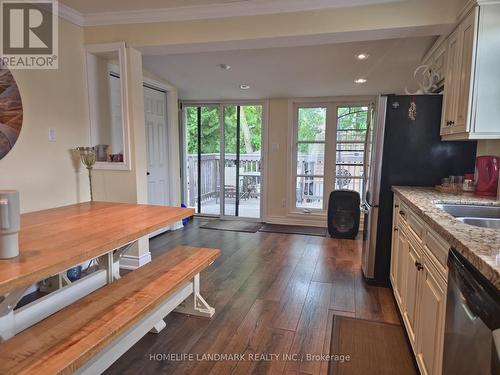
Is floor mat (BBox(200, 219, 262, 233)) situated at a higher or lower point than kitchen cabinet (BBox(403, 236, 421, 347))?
lower

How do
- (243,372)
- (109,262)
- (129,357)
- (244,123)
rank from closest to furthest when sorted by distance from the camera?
(243,372) → (129,357) → (109,262) → (244,123)

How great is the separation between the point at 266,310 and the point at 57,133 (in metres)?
2.38

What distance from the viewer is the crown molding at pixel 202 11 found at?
2.54 metres

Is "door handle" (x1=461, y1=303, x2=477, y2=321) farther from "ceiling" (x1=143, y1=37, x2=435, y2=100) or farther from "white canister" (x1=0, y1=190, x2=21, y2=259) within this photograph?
"ceiling" (x1=143, y1=37, x2=435, y2=100)

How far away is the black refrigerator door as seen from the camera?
2809 mm

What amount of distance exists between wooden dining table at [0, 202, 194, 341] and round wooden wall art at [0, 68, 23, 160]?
67 cm

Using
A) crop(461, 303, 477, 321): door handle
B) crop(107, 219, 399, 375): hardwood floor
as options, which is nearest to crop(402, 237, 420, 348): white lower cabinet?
crop(107, 219, 399, 375): hardwood floor

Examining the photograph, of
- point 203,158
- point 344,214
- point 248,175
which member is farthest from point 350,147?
point 203,158

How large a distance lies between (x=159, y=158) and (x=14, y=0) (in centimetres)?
245

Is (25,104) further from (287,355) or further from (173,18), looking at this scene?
(287,355)

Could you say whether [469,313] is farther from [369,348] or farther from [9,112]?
[9,112]

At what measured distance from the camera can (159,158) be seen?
4680 mm

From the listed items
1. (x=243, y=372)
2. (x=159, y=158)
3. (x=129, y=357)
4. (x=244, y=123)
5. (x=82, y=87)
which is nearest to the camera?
(x=243, y=372)

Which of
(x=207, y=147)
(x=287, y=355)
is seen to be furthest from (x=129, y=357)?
(x=207, y=147)
